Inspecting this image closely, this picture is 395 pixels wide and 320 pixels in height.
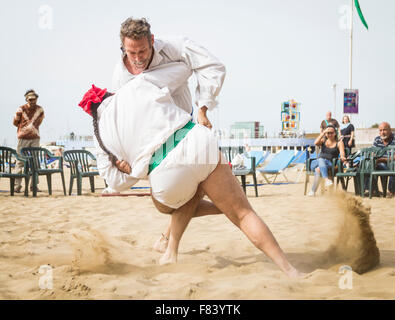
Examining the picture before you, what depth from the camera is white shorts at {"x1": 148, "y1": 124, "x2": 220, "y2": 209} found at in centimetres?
202

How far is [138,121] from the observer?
206 cm

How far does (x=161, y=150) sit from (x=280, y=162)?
9.35m

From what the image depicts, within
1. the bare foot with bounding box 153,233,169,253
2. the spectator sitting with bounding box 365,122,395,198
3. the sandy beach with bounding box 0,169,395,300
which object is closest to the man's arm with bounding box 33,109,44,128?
the sandy beach with bounding box 0,169,395,300

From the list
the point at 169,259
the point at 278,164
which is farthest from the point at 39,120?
the point at 169,259

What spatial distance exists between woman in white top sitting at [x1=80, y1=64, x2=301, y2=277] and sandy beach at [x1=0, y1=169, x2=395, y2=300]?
32cm

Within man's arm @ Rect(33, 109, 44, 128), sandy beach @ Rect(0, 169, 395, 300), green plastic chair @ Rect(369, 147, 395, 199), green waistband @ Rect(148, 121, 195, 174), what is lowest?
sandy beach @ Rect(0, 169, 395, 300)

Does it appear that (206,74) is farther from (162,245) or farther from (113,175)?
(162,245)

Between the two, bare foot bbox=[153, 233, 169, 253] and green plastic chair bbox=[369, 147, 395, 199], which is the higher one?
green plastic chair bbox=[369, 147, 395, 199]

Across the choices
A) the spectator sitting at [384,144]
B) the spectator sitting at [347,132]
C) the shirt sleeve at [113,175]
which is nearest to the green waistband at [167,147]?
the shirt sleeve at [113,175]

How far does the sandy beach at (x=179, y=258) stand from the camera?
204 centimetres

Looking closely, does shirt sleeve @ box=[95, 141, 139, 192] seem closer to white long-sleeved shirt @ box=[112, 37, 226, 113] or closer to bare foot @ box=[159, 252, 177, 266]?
white long-sleeved shirt @ box=[112, 37, 226, 113]

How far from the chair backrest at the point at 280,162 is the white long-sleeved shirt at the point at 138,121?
870 cm

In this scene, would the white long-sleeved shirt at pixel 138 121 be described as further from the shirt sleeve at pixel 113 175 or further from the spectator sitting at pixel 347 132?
the spectator sitting at pixel 347 132
